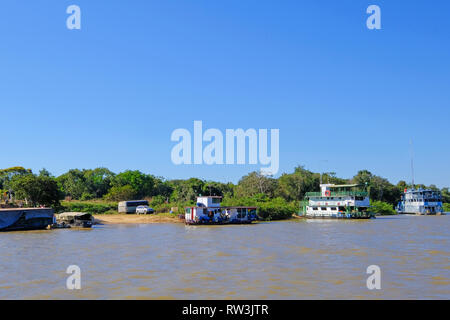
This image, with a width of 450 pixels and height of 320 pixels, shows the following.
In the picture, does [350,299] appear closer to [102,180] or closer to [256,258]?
[256,258]

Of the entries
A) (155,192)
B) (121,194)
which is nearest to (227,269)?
(121,194)

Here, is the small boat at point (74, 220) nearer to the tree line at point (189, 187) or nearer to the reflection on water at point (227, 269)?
the reflection on water at point (227, 269)

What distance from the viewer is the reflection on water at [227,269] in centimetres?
1641

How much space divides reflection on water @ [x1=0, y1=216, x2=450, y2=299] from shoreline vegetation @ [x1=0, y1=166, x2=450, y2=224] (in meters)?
30.9

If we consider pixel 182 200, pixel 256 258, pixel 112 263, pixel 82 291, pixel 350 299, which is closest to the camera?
pixel 350 299

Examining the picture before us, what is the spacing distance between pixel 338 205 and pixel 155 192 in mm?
46372

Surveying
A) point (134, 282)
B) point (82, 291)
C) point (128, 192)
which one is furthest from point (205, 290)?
point (128, 192)

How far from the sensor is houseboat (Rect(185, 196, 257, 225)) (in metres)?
58.9

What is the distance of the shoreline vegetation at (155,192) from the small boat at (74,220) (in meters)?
7.34

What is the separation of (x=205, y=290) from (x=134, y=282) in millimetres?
3620

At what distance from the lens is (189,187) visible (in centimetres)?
8388

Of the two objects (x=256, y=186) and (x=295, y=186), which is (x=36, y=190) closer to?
(x=256, y=186)

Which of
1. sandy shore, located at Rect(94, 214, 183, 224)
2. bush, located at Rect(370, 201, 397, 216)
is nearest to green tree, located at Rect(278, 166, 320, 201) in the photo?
bush, located at Rect(370, 201, 397, 216)
